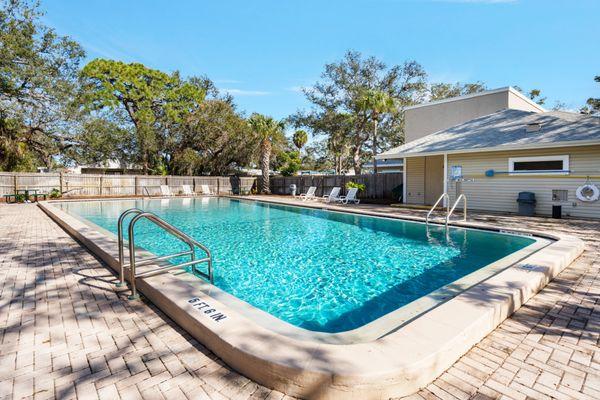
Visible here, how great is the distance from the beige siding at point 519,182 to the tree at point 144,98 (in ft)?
75.3

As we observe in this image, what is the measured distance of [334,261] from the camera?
600 centimetres

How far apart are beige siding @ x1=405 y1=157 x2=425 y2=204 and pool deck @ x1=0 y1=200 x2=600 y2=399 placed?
433 inches

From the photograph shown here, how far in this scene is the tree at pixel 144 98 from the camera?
84.5 ft

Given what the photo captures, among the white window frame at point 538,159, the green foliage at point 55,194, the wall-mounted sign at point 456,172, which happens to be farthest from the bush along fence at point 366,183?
the green foliage at point 55,194

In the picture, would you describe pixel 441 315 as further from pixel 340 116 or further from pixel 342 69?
pixel 342 69

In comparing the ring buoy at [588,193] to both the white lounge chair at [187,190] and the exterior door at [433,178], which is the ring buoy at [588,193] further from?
the white lounge chair at [187,190]

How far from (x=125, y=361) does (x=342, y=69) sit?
86.9 ft

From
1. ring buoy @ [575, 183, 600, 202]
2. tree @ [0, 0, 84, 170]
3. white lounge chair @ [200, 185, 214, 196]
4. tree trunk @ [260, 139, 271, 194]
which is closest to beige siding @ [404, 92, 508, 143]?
ring buoy @ [575, 183, 600, 202]

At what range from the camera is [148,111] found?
88.8ft

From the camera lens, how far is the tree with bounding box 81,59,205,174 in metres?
25.8

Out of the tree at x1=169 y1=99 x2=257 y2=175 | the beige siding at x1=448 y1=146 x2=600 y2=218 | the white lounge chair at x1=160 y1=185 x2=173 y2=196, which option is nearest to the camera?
the beige siding at x1=448 y1=146 x2=600 y2=218

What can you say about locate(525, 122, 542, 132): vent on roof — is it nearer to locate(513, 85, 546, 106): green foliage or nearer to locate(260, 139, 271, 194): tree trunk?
locate(260, 139, 271, 194): tree trunk

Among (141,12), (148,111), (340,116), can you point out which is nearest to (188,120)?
(148,111)

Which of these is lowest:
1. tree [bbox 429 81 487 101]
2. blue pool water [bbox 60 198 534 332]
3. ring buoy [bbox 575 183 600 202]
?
blue pool water [bbox 60 198 534 332]
